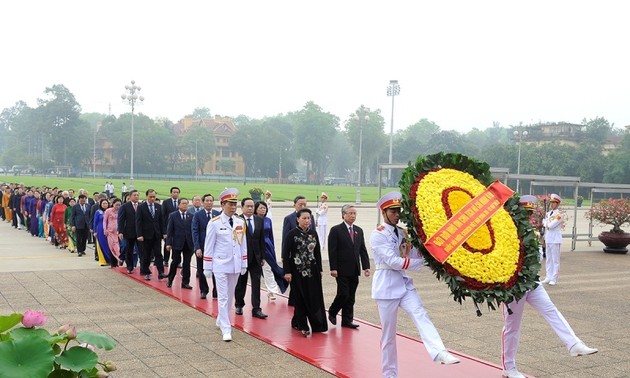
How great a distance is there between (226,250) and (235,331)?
1124mm

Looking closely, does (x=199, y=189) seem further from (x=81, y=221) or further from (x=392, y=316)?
(x=392, y=316)

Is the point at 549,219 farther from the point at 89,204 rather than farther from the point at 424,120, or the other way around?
the point at 424,120

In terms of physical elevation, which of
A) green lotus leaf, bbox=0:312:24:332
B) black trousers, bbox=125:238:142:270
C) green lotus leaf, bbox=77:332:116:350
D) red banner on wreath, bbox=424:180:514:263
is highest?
red banner on wreath, bbox=424:180:514:263

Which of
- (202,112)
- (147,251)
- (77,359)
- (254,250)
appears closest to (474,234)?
(77,359)

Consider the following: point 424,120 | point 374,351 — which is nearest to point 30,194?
point 374,351

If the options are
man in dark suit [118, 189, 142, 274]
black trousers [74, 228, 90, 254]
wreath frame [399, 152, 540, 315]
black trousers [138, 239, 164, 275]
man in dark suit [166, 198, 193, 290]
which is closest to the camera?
wreath frame [399, 152, 540, 315]

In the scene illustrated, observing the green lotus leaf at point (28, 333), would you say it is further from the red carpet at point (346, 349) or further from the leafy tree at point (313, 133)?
the leafy tree at point (313, 133)

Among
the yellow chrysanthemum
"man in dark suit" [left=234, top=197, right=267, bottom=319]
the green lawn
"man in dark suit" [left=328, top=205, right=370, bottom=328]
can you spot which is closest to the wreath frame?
the yellow chrysanthemum

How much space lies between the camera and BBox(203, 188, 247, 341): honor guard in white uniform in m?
8.39

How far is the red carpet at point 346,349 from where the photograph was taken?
22.1ft

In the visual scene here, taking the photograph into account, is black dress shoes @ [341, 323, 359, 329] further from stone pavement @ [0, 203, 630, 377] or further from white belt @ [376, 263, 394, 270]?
white belt @ [376, 263, 394, 270]

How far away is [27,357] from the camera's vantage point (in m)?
2.53

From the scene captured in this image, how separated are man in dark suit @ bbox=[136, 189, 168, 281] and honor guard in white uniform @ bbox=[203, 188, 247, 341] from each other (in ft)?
15.1

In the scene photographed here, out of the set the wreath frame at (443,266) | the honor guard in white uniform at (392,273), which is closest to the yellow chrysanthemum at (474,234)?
the wreath frame at (443,266)
